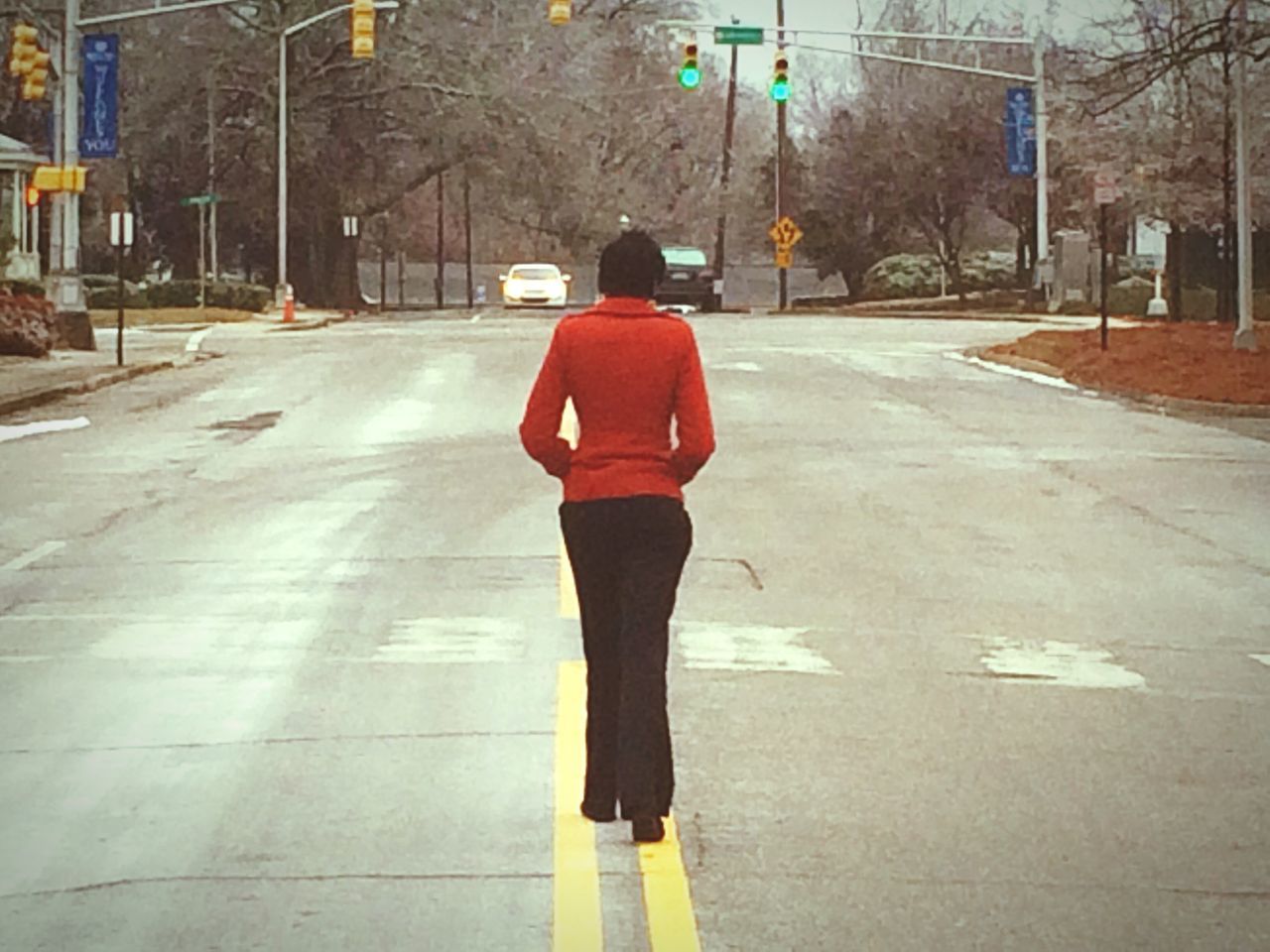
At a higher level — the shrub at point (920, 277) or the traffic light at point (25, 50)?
the traffic light at point (25, 50)

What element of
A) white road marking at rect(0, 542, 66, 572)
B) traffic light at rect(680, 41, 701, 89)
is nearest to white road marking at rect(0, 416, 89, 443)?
white road marking at rect(0, 542, 66, 572)

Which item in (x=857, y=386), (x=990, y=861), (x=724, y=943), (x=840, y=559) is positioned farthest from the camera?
(x=857, y=386)

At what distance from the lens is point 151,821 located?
7.79 m

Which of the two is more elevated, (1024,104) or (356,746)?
(1024,104)

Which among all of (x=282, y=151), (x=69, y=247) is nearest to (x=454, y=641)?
(x=69, y=247)

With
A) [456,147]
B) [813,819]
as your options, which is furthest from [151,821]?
[456,147]

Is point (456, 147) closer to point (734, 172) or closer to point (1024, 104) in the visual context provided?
point (1024, 104)

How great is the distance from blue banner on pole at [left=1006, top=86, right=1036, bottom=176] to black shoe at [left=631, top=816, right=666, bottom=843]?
161ft

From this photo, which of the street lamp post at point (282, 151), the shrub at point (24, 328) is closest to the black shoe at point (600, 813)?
the shrub at point (24, 328)

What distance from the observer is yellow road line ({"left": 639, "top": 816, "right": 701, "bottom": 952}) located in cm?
633

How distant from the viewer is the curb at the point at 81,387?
27.0m

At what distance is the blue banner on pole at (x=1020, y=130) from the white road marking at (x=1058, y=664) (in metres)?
44.8

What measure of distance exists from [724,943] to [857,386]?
74.7 feet

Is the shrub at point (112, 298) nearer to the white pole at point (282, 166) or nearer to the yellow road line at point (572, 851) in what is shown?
the white pole at point (282, 166)
